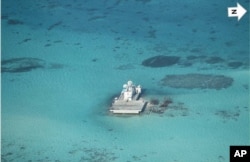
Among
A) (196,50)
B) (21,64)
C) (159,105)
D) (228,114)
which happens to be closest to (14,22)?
(21,64)

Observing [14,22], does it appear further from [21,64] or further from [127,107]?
[127,107]

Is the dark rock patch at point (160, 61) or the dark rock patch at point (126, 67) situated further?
the dark rock patch at point (160, 61)

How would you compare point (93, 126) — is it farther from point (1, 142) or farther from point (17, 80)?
point (17, 80)

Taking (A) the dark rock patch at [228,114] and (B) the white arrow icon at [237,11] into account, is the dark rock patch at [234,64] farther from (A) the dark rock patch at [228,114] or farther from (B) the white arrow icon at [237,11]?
(A) the dark rock patch at [228,114]

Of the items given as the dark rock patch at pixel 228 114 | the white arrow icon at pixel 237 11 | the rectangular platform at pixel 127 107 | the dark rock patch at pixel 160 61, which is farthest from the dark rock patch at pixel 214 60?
the rectangular platform at pixel 127 107

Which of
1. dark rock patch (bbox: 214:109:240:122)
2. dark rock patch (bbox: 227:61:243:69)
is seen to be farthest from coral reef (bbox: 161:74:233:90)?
dark rock patch (bbox: 214:109:240:122)

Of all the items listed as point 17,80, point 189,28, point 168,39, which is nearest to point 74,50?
point 17,80
